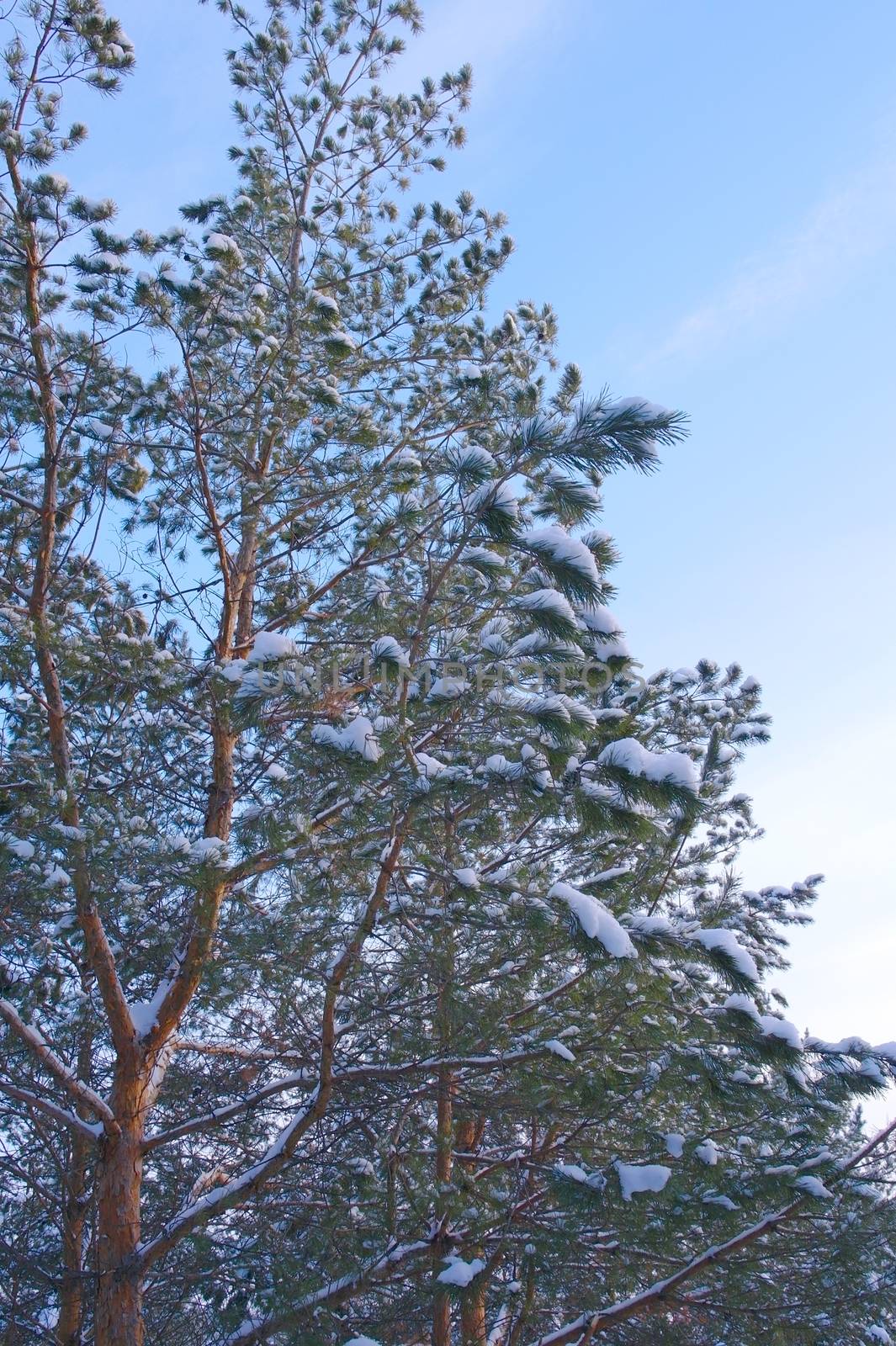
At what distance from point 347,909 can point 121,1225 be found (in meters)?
1.68

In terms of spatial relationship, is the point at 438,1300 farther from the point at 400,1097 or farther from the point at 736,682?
the point at 736,682

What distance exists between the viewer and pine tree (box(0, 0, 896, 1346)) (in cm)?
353

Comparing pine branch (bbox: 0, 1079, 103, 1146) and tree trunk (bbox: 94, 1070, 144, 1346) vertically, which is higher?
pine branch (bbox: 0, 1079, 103, 1146)

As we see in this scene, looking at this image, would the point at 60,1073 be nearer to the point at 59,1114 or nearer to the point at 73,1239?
the point at 59,1114

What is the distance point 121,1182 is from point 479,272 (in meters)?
6.22

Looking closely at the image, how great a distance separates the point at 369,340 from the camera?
679 centimetres

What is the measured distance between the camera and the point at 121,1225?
4223mm

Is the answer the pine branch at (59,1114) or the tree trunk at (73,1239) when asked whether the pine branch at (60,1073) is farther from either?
the tree trunk at (73,1239)

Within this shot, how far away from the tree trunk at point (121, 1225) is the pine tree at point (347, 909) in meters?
0.02

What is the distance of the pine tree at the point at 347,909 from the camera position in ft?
11.6

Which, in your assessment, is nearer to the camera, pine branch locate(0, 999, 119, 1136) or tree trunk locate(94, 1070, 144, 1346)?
tree trunk locate(94, 1070, 144, 1346)

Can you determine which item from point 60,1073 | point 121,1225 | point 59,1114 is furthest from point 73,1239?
point 60,1073

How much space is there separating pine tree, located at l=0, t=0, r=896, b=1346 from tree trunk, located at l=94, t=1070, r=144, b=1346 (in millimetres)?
17

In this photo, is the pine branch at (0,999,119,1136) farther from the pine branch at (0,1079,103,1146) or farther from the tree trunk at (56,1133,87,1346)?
the tree trunk at (56,1133,87,1346)
